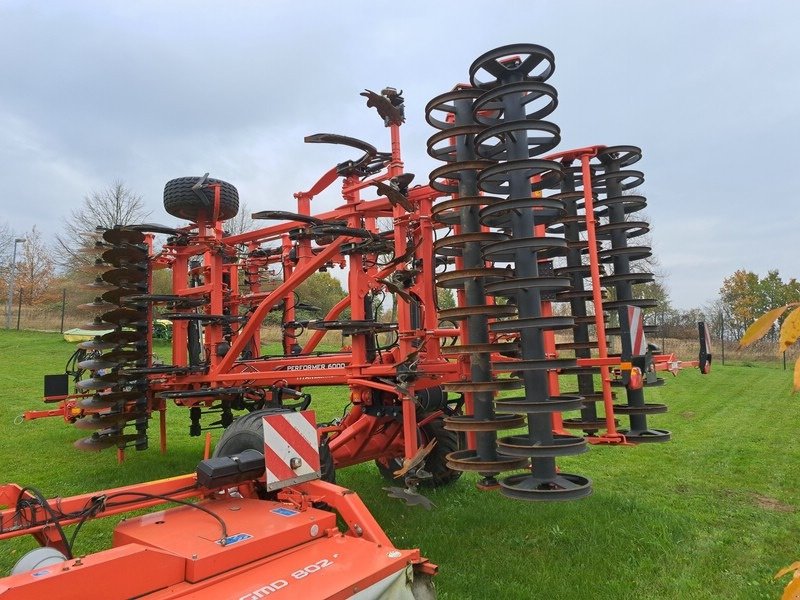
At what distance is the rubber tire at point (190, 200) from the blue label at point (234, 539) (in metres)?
4.84

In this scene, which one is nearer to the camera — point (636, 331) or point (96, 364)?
point (636, 331)

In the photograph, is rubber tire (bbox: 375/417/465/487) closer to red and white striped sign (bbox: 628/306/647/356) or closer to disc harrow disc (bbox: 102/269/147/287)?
red and white striped sign (bbox: 628/306/647/356)

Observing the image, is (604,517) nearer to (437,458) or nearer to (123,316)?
(437,458)

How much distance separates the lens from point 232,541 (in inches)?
107

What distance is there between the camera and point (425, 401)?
19.8ft

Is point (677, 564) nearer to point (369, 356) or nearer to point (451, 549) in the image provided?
point (451, 549)

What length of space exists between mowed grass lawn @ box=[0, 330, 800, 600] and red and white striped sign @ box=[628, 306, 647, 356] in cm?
156

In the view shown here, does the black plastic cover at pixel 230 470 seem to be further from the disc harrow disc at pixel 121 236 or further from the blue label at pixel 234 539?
the disc harrow disc at pixel 121 236

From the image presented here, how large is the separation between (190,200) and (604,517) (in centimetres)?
557

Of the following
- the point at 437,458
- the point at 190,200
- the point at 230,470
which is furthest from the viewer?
the point at 190,200

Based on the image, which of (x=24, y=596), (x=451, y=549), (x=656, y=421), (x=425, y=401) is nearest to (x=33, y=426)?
(x=425, y=401)

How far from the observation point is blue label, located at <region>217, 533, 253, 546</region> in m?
2.68

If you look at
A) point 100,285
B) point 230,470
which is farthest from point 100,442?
point 230,470

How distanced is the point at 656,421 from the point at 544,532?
24.6ft
